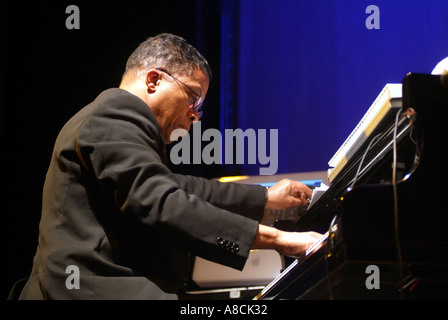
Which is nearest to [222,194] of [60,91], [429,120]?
[429,120]

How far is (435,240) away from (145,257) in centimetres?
81

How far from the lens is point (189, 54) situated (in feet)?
6.81

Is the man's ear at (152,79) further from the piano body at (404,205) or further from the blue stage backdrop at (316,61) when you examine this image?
the blue stage backdrop at (316,61)

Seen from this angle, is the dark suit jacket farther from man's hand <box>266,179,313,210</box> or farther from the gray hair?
A: man's hand <box>266,179,313,210</box>

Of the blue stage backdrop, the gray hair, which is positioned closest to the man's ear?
the gray hair

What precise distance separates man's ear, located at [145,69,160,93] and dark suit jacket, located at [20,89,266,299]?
40cm

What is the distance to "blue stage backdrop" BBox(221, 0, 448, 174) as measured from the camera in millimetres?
3457

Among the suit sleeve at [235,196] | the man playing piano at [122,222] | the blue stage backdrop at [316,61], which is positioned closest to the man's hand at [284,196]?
the suit sleeve at [235,196]

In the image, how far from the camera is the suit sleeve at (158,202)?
131 cm

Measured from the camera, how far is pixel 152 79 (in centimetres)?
196

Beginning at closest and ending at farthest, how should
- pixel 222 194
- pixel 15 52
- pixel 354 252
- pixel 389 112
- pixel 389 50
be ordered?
pixel 354 252 → pixel 389 112 → pixel 222 194 → pixel 15 52 → pixel 389 50

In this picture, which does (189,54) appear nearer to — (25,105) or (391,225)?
(391,225)

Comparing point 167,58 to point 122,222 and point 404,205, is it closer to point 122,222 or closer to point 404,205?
point 122,222

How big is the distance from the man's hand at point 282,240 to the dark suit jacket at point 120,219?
4 cm
